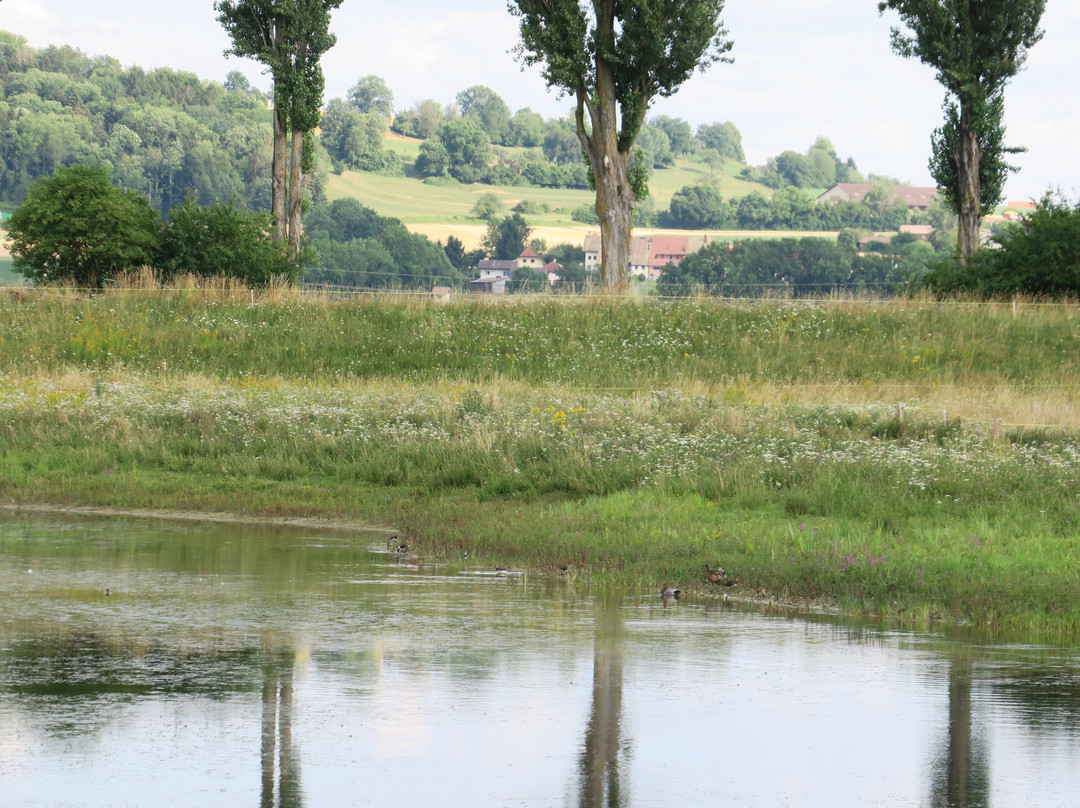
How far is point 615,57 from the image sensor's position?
1596 inches

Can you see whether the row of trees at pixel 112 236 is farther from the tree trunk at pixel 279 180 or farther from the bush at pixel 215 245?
the tree trunk at pixel 279 180

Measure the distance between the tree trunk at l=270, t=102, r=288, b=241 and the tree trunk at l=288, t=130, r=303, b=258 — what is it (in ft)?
0.90

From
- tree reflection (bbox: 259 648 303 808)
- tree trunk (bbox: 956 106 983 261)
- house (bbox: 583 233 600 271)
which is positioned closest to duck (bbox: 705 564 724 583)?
tree reflection (bbox: 259 648 303 808)

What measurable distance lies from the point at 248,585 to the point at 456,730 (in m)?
5.47

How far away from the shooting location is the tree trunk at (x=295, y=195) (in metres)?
43.6

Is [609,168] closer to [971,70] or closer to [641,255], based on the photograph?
[971,70]

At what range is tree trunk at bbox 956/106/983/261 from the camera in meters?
41.5

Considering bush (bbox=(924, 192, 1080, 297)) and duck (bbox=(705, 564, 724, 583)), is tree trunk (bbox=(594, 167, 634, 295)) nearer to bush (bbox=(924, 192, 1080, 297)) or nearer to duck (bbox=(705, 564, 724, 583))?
bush (bbox=(924, 192, 1080, 297))

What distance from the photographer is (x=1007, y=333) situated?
35125 mm

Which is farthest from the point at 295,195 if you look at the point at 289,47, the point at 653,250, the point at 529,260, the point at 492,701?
the point at 653,250

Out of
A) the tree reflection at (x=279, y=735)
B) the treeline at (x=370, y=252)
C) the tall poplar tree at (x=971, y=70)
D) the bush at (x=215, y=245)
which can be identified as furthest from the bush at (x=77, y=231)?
the treeline at (x=370, y=252)

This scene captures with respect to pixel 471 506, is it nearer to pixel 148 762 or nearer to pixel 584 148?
pixel 148 762

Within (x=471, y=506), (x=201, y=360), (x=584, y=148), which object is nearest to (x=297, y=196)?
(x=584, y=148)

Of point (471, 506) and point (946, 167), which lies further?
point (946, 167)
